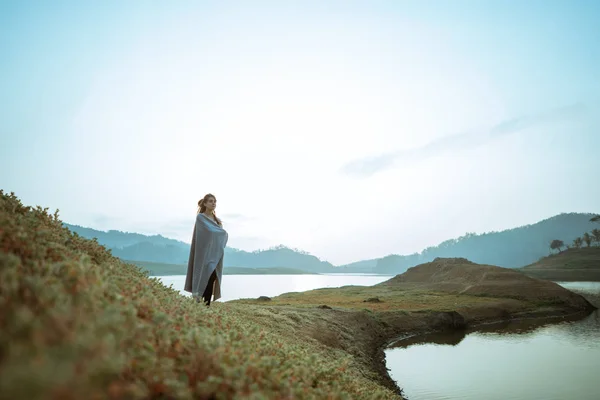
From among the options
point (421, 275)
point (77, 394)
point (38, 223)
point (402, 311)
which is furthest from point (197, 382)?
point (421, 275)

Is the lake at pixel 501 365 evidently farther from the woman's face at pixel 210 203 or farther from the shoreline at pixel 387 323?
the woman's face at pixel 210 203

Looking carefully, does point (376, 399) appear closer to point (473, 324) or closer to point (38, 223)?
point (38, 223)

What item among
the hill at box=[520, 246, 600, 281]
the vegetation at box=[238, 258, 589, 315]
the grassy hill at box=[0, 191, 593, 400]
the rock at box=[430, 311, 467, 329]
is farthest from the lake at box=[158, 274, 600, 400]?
the hill at box=[520, 246, 600, 281]

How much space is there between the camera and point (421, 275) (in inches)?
3297

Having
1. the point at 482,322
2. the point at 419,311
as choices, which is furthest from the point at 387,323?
the point at 482,322

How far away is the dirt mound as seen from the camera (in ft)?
154

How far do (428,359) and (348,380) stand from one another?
687 inches

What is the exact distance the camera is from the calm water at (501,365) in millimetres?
15922

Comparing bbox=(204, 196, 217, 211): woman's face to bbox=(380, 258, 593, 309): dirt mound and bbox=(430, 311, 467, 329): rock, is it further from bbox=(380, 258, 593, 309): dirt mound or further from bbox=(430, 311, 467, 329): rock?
bbox=(380, 258, 593, 309): dirt mound

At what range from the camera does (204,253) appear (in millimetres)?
12195

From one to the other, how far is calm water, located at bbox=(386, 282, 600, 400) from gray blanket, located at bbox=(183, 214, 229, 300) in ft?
32.6

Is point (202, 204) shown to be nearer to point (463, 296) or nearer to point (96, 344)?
point (96, 344)

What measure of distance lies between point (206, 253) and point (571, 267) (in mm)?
182659

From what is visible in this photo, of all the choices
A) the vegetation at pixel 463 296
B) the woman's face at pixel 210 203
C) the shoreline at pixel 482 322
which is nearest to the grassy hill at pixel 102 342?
the woman's face at pixel 210 203
